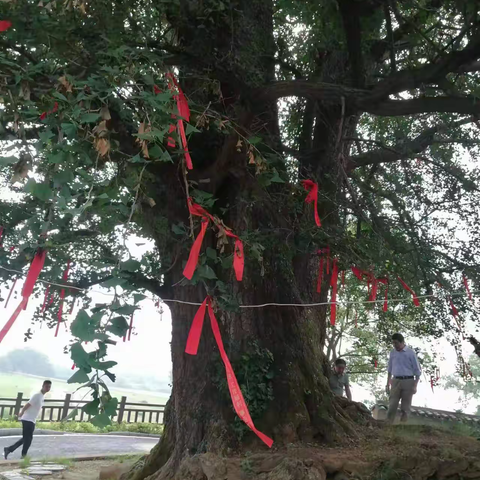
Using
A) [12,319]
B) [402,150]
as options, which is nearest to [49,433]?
[402,150]

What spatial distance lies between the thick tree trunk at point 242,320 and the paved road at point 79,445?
177 inches

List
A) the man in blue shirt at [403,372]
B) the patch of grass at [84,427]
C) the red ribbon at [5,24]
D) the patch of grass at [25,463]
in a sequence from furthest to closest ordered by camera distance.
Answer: the patch of grass at [84,427] < the patch of grass at [25,463] < the man in blue shirt at [403,372] < the red ribbon at [5,24]

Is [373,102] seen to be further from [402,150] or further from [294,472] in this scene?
[294,472]

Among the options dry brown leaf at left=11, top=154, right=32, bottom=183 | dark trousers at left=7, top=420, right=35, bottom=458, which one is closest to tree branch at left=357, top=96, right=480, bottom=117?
dry brown leaf at left=11, top=154, right=32, bottom=183

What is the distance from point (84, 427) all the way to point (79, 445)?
304cm

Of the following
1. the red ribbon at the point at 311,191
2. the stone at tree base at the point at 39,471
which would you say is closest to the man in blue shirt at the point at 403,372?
the red ribbon at the point at 311,191

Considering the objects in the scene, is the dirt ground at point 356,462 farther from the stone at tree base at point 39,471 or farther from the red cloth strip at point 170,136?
the stone at tree base at point 39,471

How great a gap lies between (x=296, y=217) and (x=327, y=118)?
4.54 feet

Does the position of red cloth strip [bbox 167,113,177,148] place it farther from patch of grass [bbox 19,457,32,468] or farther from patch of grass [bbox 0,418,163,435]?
patch of grass [bbox 0,418,163,435]

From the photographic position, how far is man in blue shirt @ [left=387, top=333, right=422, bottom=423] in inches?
246

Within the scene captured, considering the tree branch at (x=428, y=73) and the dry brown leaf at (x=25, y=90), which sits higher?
the tree branch at (x=428, y=73)

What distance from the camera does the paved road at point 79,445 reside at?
8900 mm

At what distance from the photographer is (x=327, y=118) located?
5.55m

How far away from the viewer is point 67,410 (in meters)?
13.1
